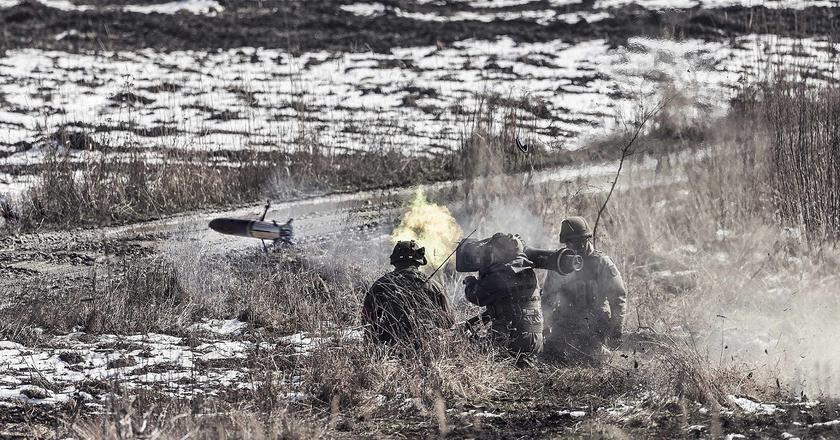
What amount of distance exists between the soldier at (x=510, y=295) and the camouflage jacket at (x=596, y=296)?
0.47 meters

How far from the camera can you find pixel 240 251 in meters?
11.1

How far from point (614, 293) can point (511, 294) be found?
2.88 ft

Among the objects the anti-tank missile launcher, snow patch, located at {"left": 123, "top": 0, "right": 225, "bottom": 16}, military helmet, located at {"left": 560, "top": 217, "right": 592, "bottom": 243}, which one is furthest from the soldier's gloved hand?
snow patch, located at {"left": 123, "top": 0, "right": 225, "bottom": 16}

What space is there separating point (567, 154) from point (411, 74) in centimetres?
781

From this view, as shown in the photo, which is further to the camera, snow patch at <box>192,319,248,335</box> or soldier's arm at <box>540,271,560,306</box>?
snow patch at <box>192,319,248,335</box>

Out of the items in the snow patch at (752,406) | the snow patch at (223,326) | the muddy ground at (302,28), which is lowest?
the snow patch at (752,406)

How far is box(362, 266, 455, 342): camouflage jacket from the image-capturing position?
7125mm

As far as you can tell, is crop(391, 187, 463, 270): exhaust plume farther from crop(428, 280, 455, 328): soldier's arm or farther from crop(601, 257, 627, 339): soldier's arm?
crop(601, 257, 627, 339): soldier's arm

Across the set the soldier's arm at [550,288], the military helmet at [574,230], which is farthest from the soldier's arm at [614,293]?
the soldier's arm at [550,288]

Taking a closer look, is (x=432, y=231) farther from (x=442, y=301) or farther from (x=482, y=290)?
(x=442, y=301)

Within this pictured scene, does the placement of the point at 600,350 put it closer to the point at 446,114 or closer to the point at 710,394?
the point at 710,394

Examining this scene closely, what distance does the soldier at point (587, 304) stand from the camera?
783cm

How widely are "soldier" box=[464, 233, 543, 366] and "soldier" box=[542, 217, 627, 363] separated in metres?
0.46

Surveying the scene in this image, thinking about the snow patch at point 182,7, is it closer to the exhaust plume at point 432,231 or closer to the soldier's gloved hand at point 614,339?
the exhaust plume at point 432,231
